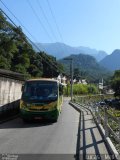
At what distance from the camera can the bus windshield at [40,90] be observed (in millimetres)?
20672

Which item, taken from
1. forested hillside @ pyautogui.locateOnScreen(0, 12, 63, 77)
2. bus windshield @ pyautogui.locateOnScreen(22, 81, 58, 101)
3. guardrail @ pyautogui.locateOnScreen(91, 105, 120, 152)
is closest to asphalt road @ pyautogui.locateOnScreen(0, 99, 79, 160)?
guardrail @ pyautogui.locateOnScreen(91, 105, 120, 152)

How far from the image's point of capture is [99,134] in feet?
49.1

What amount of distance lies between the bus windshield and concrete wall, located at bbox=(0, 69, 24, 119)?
2366 mm

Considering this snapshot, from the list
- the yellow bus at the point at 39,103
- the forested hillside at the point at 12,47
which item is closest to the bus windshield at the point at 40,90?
the yellow bus at the point at 39,103

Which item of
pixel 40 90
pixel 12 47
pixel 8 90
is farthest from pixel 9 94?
pixel 12 47

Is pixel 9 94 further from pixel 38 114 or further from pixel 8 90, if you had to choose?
pixel 38 114

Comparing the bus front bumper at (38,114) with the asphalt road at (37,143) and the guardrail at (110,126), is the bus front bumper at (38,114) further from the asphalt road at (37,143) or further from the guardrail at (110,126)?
the asphalt road at (37,143)

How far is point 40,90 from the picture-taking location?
A: 21.1 metres

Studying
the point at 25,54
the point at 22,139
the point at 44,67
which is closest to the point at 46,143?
the point at 22,139

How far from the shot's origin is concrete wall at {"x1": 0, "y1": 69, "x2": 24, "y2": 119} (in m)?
23.2

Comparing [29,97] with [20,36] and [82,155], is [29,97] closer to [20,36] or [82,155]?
[82,155]

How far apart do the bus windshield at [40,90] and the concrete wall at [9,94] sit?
237cm

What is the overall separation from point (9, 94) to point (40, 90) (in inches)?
200

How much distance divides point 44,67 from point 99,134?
4118 inches
